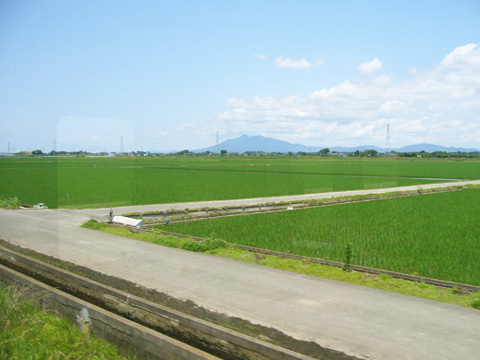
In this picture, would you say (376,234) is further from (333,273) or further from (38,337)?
(38,337)

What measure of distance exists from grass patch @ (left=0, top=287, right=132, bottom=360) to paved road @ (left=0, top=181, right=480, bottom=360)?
126 cm

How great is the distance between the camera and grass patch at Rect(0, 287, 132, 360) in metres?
4.66

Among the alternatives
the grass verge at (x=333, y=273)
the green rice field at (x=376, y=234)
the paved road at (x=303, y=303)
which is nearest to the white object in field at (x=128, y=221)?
the green rice field at (x=376, y=234)

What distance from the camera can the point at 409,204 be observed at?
65.7 feet

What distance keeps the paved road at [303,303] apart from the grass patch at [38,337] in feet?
4.12

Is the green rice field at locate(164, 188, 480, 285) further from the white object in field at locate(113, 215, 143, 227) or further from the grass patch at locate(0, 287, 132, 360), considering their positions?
the grass patch at locate(0, 287, 132, 360)

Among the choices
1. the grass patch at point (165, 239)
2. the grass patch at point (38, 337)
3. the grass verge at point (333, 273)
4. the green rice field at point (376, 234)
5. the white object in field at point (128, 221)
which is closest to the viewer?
the grass patch at point (38, 337)

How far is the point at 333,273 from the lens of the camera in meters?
7.11

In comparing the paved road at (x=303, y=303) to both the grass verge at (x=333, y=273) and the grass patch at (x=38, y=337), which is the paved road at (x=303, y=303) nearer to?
the grass verge at (x=333, y=273)

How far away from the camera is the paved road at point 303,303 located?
4246 mm

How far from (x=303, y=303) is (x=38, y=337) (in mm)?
3411

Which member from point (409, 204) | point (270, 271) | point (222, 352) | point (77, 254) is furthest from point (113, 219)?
point (409, 204)

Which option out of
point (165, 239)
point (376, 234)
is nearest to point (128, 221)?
point (165, 239)

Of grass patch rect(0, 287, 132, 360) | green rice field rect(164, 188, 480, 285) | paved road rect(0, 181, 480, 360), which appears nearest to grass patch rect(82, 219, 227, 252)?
paved road rect(0, 181, 480, 360)
